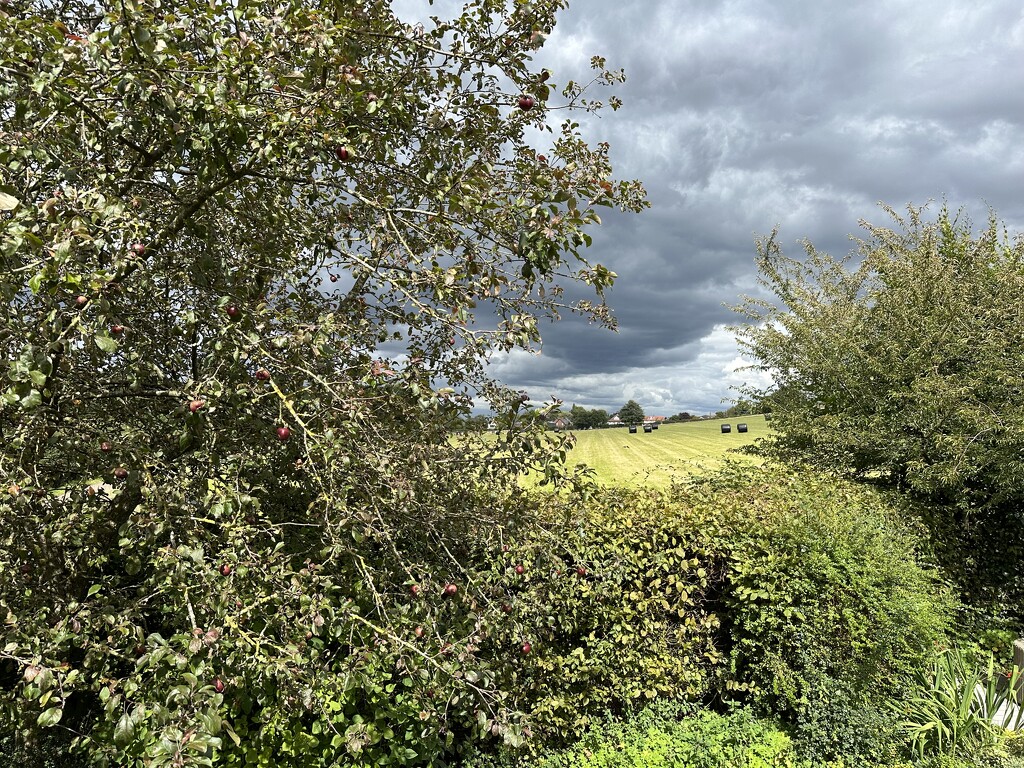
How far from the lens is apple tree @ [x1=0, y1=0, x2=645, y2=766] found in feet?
6.49

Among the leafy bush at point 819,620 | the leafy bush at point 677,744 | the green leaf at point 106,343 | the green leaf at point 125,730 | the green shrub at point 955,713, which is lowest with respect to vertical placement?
the green shrub at point 955,713

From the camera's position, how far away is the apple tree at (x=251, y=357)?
198 cm

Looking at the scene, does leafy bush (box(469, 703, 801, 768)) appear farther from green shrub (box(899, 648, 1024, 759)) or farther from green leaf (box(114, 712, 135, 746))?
green leaf (box(114, 712, 135, 746))

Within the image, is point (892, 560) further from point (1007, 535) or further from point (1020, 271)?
point (1020, 271)

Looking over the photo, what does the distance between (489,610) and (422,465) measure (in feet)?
2.83

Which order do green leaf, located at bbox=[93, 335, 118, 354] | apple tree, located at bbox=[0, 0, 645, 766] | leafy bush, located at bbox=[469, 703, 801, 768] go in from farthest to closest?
leafy bush, located at bbox=[469, 703, 801, 768] → apple tree, located at bbox=[0, 0, 645, 766] → green leaf, located at bbox=[93, 335, 118, 354]

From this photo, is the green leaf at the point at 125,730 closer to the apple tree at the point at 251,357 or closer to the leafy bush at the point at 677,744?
the apple tree at the point at 251,357

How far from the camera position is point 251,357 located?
227 centimetres

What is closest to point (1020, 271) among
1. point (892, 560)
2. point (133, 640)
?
point (892, 560)

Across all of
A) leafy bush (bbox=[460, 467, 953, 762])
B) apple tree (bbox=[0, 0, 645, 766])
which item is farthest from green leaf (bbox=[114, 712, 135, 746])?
leafy bush (bbox=[460, 467, 953, 762])

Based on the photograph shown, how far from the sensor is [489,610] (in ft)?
8.88

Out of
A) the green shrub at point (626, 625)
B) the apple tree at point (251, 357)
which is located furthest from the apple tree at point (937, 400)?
the apple tree at point (251, 357)

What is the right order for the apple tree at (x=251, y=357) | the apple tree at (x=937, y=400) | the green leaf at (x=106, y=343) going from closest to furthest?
the green leaf at (x=106, y=343), the apple tree at (x=251, y=357), the apple tree at (x=937, y=400)

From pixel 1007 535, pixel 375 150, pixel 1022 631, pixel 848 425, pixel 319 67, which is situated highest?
pixel 319 67
